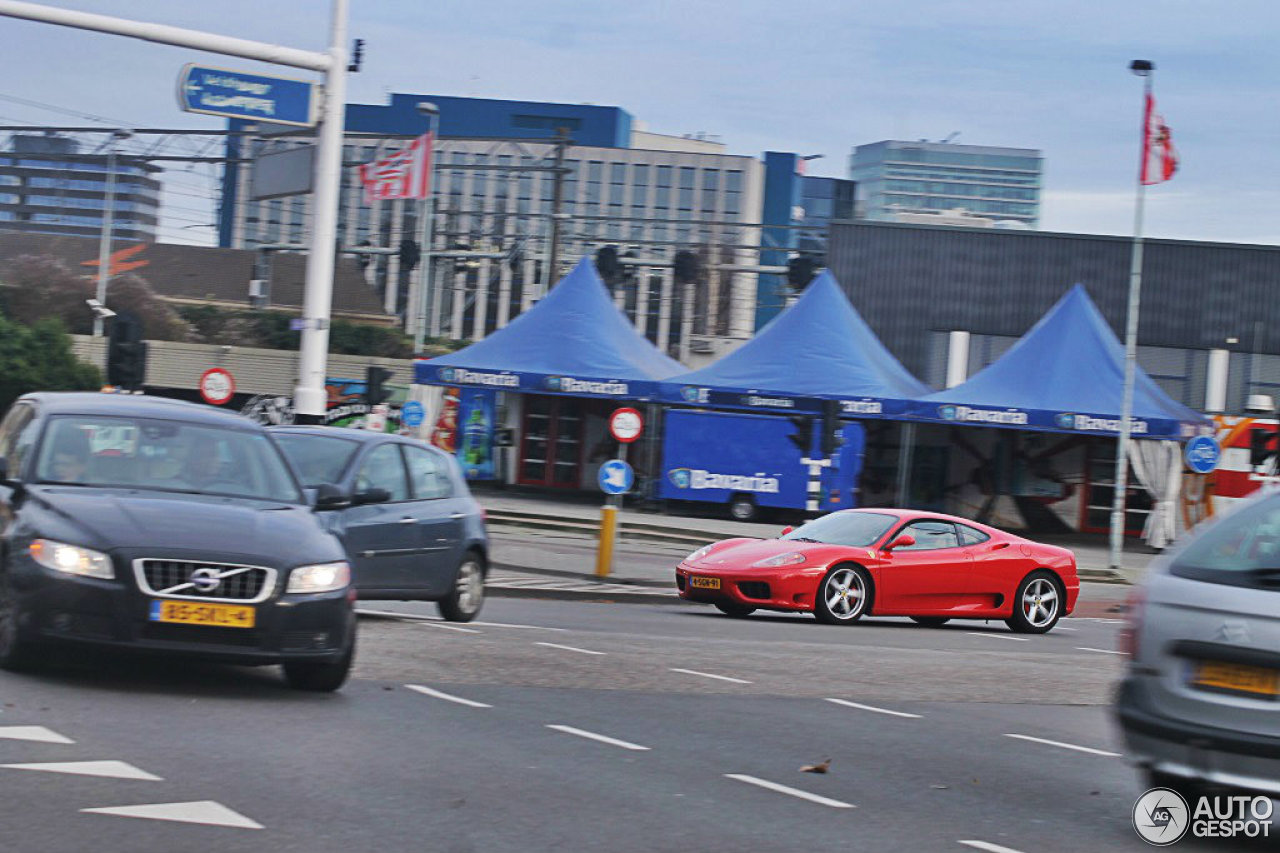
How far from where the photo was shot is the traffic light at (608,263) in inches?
1700

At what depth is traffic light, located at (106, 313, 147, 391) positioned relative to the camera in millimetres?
20675

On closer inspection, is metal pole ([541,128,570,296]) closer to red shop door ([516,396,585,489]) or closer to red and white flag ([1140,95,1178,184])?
red shop door ([516,396,585,489])

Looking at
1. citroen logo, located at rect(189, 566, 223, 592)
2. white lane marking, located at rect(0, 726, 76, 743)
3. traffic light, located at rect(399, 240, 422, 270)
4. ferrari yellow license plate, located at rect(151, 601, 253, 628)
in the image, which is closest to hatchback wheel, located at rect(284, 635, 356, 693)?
ferrari yellow license plate, located at rect(151, 601, 253, 628)

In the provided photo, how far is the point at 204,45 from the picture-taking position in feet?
60.2

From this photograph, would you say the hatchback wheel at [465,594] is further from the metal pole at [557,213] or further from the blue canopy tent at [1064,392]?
the metal pole at [557,213]

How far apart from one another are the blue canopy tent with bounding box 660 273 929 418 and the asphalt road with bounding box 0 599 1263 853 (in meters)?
22.6

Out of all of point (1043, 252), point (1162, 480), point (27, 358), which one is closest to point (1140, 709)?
point (1162, 480)

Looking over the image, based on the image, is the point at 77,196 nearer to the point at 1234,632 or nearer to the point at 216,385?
the point at 216,385

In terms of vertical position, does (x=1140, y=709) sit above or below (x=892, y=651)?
above

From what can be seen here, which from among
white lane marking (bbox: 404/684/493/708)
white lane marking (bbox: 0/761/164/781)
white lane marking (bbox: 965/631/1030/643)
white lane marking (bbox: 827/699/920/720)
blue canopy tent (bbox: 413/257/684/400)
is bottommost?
white lane marking (bbox: 965/631/1030/643)

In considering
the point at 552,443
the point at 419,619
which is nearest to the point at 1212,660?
the point at 419,619

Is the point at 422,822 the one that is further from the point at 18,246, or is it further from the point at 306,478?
the point at 18,246

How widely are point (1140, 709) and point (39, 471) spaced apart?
5529mm

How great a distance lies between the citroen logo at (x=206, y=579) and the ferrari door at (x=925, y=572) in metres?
9.60
